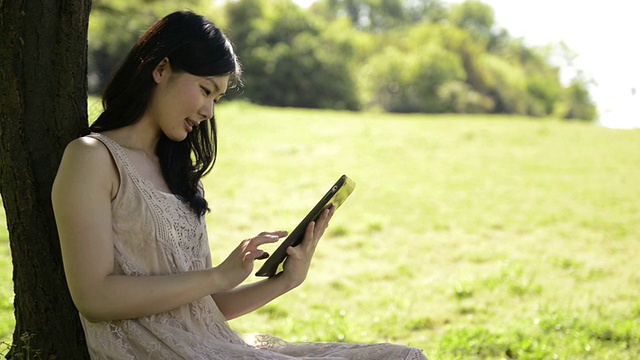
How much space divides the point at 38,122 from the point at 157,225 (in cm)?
67

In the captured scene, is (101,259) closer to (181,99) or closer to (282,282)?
(181,99)

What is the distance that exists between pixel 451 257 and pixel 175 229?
623 cm

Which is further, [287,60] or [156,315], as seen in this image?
[287,60]

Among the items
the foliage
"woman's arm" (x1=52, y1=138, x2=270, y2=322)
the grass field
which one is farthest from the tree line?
"woman's arm" (x1=52, y1=138, x2=270, y2=322)

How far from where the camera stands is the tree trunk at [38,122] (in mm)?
2654

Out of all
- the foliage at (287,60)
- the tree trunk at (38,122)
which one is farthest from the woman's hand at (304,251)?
the foliage at (287,60)

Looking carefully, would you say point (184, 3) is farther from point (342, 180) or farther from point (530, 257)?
point (342, 180)

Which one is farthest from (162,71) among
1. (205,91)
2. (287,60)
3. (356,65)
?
(356,65)

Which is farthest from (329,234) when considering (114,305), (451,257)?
(114,305)

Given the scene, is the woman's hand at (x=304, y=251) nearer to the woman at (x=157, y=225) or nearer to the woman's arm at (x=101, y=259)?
the woman at (x=157, y=225)

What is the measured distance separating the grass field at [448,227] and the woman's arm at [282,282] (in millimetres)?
2438

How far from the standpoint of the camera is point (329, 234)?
362 inches

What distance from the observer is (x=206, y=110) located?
8.09 feet

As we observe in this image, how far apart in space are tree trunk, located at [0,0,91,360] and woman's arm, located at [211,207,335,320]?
60cm
